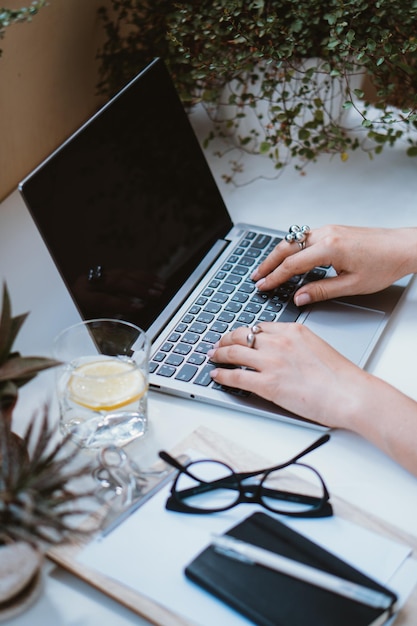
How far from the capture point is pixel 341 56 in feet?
3.79

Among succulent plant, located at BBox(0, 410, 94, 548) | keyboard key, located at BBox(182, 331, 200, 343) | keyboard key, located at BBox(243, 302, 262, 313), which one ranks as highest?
succulent plant, located at BBox(0, 410, 94, 548)

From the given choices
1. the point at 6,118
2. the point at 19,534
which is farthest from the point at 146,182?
the point at 19,534

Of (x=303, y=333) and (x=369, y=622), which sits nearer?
(x=369, y=622)

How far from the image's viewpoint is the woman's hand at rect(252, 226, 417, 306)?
102 centimetres

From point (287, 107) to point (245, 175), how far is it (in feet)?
0.50

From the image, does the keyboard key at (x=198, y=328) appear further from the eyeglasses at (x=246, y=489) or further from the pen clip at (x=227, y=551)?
the pen clip at (x=227, y=551)

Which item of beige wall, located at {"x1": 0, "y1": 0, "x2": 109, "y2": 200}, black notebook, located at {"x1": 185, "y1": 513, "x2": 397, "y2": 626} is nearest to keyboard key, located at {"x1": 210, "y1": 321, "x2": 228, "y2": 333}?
black notebook, located at {"x1": 185, "y1": 513, "x2": 397, "y2": 626}

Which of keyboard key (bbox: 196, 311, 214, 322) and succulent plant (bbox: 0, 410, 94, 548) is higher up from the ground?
succulent plant (bbox: 0, 410, 94, 548)

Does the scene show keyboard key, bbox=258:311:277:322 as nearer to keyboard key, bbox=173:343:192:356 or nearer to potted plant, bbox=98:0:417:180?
keyboard key, bbox=173:343:192:356

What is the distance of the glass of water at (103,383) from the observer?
2.60 feet

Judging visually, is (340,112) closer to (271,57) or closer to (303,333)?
(271,57)

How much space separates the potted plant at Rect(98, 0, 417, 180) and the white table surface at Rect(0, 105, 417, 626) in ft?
0.17

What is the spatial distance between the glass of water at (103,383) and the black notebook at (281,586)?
19 cm

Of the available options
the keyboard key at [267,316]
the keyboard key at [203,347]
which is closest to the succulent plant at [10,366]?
the keyboard key at [203,347]
